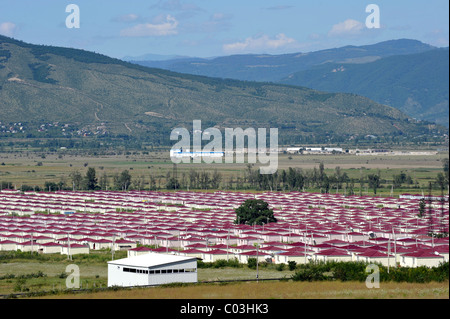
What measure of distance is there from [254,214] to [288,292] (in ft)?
99.3

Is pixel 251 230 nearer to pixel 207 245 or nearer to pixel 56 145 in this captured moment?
pixel 207 245

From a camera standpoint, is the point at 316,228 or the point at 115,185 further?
the point at 115,185

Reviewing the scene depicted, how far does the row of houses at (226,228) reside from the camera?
151 ft

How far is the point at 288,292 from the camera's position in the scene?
3072 centimetres

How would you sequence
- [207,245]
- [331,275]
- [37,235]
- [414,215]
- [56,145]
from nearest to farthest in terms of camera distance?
[331,275]
[207,245]
[37,235]
[414,215]
[56,145]

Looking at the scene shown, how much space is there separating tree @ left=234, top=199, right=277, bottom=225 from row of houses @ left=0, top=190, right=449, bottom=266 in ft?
3.61

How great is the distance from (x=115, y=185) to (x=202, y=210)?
27799mm

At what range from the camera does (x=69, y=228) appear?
57.6m

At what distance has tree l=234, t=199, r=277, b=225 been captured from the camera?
60.4 metres

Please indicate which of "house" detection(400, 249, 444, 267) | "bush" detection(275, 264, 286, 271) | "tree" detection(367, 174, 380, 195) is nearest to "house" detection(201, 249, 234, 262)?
"bush" detection(275, 264, 286, 271)

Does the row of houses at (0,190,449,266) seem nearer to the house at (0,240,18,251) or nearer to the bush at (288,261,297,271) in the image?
the house at (0,240,18,251)

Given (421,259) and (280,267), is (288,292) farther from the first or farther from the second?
(421,259)

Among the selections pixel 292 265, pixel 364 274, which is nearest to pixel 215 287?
pixel 364 274
